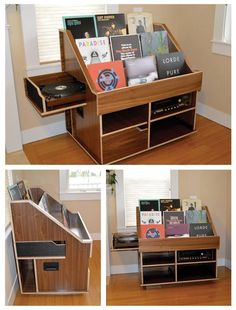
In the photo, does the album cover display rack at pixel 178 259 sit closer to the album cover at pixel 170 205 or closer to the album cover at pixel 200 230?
the album cover at pixel 200 230

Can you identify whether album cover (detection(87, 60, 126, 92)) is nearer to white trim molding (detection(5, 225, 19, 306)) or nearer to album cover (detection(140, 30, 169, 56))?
album cover (detection(140, 30, 169, 56))

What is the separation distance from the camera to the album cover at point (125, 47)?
2491 mm

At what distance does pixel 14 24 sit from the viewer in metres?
2.55

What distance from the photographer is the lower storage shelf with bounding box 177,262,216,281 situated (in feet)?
9.29

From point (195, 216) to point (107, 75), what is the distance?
134 centimetres

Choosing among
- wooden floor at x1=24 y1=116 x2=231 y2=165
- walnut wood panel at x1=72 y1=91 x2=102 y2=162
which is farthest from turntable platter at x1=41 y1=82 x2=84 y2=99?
wooden floor at x1=24 y1=116 x2=231 y2=165

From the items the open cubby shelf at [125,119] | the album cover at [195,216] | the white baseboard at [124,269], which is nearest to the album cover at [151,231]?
the album cover at [195,216]

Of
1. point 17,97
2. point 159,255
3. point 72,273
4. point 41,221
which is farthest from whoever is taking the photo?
point 159,255

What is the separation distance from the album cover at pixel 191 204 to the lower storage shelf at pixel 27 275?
1.30 metres

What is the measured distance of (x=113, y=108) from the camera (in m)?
2.30

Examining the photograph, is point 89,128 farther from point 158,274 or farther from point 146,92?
point 158,274

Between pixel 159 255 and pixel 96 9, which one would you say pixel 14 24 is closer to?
pixel 96 9

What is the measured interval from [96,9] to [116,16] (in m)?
0.35

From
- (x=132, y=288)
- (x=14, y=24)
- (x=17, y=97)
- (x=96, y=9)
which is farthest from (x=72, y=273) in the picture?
(x=96, y=9)
